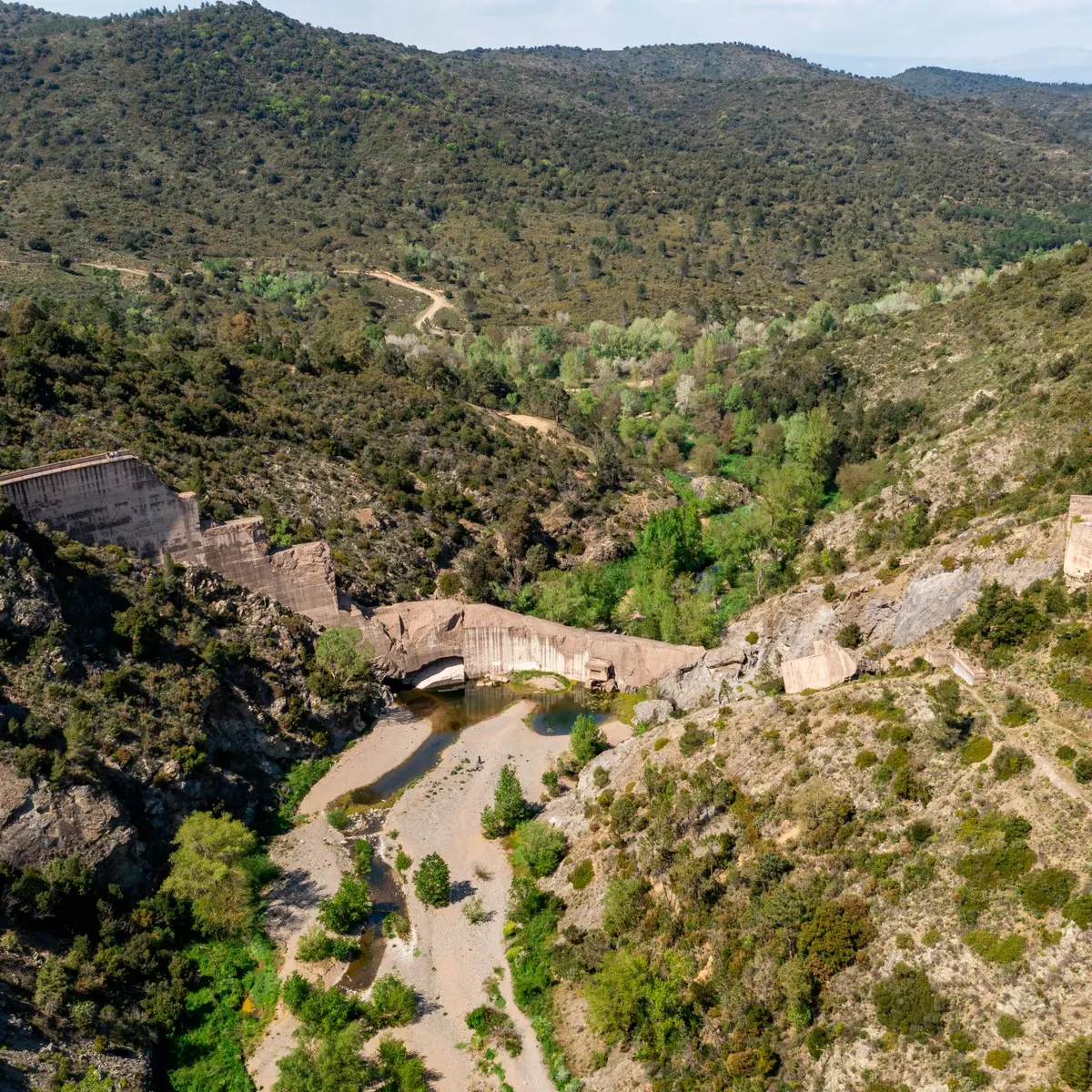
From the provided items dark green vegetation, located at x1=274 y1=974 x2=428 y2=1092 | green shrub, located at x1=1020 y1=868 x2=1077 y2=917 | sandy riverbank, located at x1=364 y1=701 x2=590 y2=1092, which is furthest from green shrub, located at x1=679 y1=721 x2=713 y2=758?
green shrub, located at x1=1020 y1=868 x2=1077 y2=917

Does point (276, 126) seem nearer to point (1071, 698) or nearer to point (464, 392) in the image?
point (464, 392)

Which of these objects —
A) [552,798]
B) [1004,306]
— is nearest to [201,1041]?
[552,798]

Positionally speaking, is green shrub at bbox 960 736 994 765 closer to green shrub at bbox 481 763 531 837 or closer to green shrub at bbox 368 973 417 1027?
green shrub at bbox 481 763 531 837

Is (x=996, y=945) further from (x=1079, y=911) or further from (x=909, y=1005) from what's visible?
(x=909, y=1005)

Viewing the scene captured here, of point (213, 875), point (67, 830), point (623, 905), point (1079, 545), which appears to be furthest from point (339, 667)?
point (1079, 545)

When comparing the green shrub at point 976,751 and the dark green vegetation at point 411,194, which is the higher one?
the dark green vegetation at point 411,194

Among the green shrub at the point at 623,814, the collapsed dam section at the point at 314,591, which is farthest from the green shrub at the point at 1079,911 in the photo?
the collapsed dam section at the point at 314,591

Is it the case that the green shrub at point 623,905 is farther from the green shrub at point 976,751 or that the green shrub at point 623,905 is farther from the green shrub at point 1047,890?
the green shrub at point 1047,890
